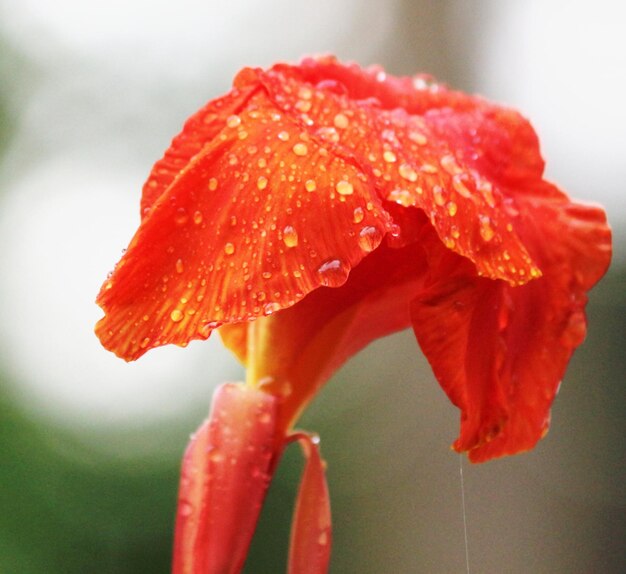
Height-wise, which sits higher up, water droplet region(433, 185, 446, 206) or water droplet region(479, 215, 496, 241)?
water droplet region(433, 185, 446, 206)

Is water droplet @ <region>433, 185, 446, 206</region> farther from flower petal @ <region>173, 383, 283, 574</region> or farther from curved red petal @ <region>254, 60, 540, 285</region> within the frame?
flower petal @ <region>173, 383, 283, 574</region>

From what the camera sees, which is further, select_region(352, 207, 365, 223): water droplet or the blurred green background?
the blurred green background

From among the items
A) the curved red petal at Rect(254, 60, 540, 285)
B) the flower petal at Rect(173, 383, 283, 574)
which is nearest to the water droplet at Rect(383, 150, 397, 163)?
the curved red petal at Rect(254, 60, 540, 285)

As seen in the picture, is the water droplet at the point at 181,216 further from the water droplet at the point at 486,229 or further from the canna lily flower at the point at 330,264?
the water droplet at the point at 486,229

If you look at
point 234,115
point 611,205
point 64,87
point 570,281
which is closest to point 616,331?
point 611,205

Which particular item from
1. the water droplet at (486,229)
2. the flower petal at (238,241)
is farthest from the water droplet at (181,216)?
the water droplet at (486,229)

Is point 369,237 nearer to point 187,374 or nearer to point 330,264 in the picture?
point 330,264

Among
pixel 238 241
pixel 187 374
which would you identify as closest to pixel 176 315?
pixel 238 241
